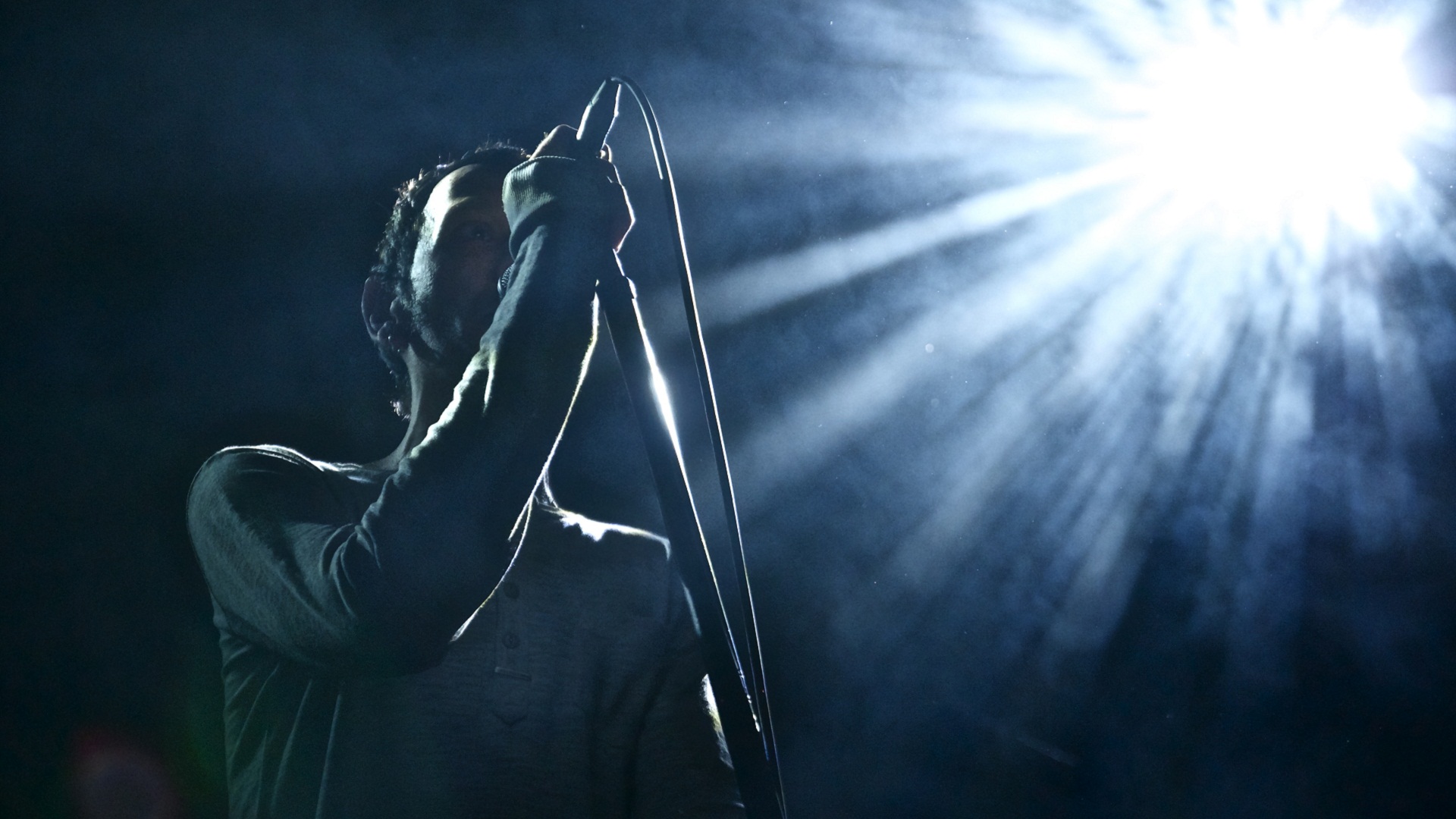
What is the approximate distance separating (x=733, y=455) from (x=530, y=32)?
1.04 m

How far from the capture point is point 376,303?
1.55 m

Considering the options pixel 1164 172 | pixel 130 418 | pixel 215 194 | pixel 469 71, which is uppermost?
pixel 1164 172

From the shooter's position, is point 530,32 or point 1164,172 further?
point 1164,172

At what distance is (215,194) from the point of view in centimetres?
186

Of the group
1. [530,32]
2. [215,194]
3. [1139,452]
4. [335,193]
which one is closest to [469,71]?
[530,32]

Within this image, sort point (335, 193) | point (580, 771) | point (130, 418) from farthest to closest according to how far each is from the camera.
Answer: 1. point (335, 193)
2. point (130, 418)
3. point (580, 771)

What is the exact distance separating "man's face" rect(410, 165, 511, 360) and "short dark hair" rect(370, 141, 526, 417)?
0.30ft

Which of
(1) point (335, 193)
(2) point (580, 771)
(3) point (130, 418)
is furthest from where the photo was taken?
(1) point (335, 193)

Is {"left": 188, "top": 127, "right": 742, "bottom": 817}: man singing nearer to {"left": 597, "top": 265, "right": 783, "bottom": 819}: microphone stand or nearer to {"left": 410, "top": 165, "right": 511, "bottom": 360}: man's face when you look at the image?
{"left": 410, "top": 165, "right": 511, "bottom": 360}: man's face

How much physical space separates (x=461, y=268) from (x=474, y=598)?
567 mm

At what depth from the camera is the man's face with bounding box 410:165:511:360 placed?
1287 millimetres

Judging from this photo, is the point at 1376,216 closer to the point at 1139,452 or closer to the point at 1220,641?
the point at 1139,452

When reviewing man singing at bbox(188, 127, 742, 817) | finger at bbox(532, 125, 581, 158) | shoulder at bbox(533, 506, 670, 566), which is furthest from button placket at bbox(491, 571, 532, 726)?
finger at bbox(532, 125, 581, 158)

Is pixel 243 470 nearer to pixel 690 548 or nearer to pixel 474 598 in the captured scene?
pixel 474 598
